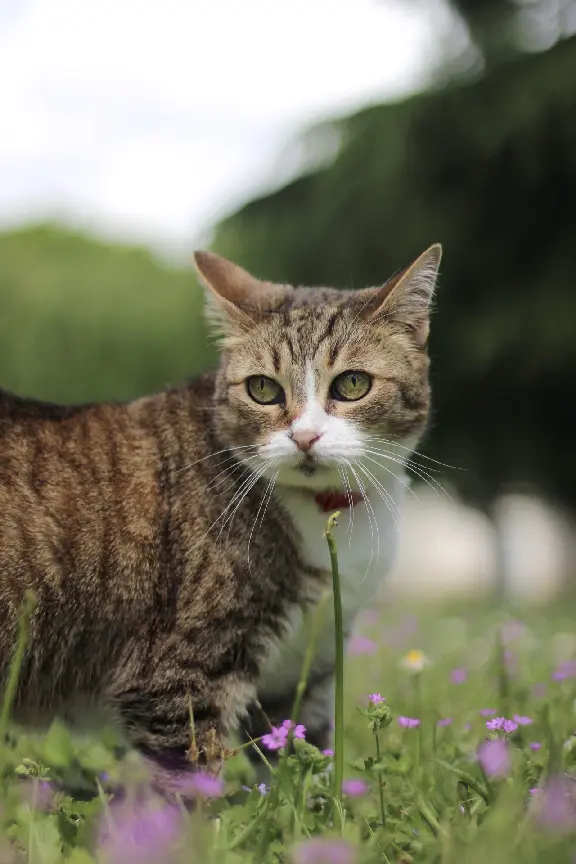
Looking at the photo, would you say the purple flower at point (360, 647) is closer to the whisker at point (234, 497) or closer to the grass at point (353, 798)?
the grass at point (353, 798)

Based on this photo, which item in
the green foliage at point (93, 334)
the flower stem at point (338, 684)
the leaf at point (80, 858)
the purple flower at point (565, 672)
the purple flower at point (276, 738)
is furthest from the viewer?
the green foliage at point (93, 334)

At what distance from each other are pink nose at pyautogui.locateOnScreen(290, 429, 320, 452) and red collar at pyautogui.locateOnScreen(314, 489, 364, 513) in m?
0.23

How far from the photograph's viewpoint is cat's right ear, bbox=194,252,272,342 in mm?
2898

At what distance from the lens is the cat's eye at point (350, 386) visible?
2.71 m

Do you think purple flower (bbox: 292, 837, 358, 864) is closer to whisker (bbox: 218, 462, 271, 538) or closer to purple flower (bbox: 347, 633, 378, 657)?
whisker (bbox: 218, 462, 271, 538)

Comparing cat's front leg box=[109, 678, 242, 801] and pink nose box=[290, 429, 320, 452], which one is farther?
pink nose box=[290, 429, 320, 452]

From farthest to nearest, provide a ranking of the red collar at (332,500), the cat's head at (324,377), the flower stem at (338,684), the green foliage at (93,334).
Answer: the green foliage at (93,334), the red collar at (332,500), the cat's head at (324,377), the flower stem at (338,684)

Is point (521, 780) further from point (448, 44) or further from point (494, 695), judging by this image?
point (448, 44)

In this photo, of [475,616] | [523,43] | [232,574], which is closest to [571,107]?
[523,43]

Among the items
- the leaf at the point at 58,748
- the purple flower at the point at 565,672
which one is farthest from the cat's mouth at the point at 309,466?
the purple flower at the point at 565,672

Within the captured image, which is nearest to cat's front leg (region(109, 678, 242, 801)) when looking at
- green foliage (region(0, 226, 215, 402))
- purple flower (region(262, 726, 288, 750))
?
purple flower (region(262, 726, 288, 750))

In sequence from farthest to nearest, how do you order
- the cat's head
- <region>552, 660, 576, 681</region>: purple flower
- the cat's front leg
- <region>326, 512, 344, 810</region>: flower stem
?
<region>552, 660, 576, 681</region>: purple flower → the cat's head → the cat's front leg → <region>326, 512, 344, 810</region>: flower stem

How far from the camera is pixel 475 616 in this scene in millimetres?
7031

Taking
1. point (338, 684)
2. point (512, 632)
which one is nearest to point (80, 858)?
point (338, 684)
